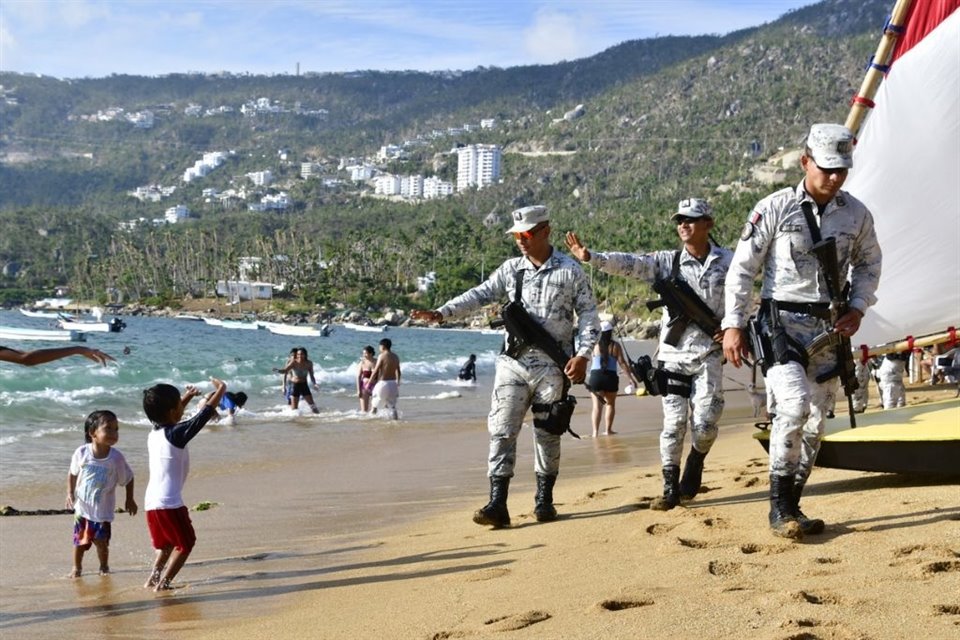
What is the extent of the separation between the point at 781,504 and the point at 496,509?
207 cm

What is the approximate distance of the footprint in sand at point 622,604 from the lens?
466cm

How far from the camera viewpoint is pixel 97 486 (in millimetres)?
7301

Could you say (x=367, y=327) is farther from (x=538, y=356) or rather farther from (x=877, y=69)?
(x=538, y=356)

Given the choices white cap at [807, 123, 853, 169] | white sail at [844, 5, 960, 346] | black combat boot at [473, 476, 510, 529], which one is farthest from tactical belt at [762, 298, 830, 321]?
white sail at [844, 5, 960, 346]

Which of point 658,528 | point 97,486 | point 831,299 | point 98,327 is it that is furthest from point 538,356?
point 98,327

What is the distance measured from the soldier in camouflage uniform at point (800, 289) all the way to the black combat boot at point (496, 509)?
6.37 feet

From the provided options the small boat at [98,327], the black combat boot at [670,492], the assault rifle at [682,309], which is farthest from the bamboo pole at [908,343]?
the small boat at [98,327]

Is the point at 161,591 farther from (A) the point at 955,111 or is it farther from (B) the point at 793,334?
(A) the point at 955,111

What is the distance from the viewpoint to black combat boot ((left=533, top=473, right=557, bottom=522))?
7.30m

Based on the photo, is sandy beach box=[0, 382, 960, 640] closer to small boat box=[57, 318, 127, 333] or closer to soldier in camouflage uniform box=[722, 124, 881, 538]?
soldier in camouflage uniform box=[722, 124, 881, 538]

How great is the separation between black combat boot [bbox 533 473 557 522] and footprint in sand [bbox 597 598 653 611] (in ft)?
8.45

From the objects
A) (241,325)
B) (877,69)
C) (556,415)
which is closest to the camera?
(556,415)

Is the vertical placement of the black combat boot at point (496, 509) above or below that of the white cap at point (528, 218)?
below

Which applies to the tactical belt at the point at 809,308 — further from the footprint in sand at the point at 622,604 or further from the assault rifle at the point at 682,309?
the footprint in sand at the point at 622,604
